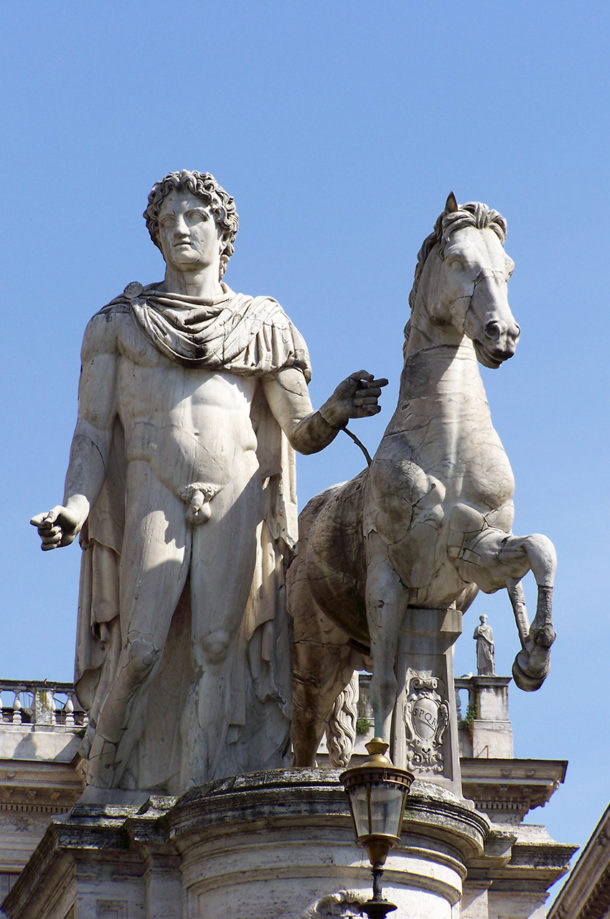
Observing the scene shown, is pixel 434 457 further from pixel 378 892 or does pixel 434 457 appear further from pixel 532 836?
pixel 378 892

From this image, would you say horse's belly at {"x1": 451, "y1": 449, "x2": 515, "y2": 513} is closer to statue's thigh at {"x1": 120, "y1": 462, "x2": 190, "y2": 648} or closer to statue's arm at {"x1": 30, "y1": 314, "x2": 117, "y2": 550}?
statue's thigh at {"x1": 120, "y1": 462, "x2": 190, "y2": 648}

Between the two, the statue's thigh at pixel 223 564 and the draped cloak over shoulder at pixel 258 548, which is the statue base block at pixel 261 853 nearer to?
the draped cloak over shoulder at pixel 258 548

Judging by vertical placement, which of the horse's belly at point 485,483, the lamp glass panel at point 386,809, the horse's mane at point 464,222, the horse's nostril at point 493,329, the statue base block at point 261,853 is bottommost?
the lamp glass panel at point 386,809

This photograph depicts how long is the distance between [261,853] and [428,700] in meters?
1.77

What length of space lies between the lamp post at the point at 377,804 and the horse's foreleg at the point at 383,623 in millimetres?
2457

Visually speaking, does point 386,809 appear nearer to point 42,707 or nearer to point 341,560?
point 341,560

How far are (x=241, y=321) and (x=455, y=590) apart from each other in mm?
2792

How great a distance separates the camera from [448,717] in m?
16.8

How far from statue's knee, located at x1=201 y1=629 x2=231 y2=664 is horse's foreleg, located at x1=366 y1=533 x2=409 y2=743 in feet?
3.73

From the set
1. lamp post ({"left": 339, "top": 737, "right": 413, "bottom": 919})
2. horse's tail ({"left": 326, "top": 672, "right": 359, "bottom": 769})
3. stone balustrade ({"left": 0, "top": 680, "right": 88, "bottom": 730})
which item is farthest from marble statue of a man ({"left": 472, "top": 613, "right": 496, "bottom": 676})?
lamp post ({"left": 339, "top": 737, "right": 413, "bottom": 919})

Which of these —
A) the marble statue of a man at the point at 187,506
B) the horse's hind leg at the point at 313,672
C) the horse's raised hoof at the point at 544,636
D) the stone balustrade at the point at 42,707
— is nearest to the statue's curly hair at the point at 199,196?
the marble statue of a man at the point at 187,506

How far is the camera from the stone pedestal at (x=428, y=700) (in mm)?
16531

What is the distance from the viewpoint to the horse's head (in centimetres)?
1656

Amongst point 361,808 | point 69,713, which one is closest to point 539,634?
point 361,808
